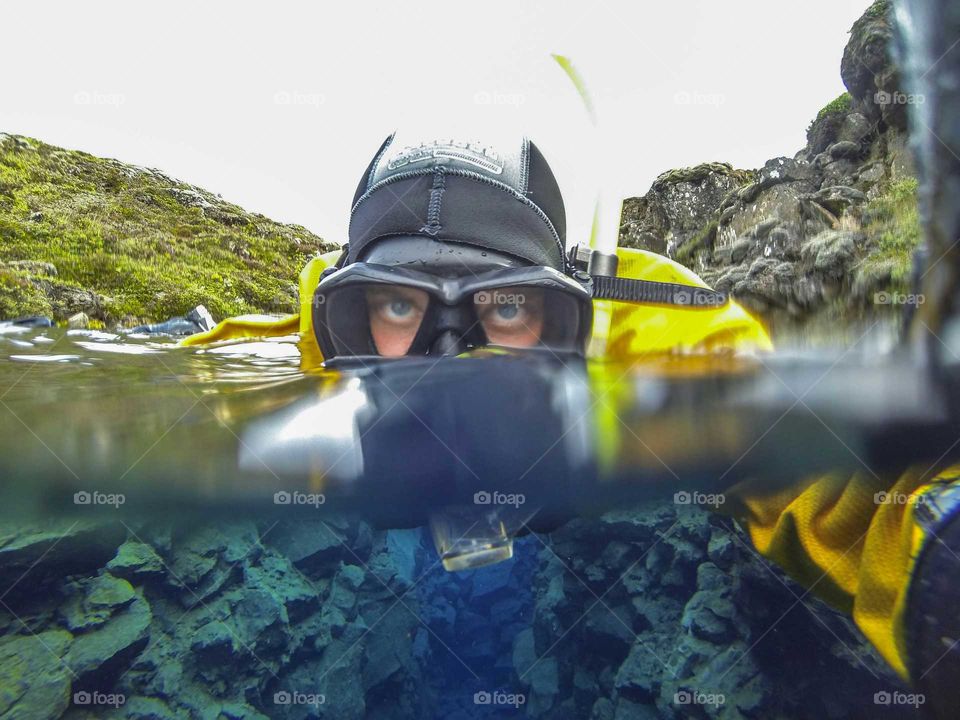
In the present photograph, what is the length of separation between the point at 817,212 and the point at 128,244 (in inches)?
1034

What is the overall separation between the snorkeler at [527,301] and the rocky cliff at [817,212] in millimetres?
7633

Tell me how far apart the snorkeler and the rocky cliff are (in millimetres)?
7633

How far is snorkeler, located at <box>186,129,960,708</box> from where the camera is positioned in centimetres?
196

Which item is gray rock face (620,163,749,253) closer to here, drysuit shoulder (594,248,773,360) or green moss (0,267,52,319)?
drysuit shoulder (594,248,773,360)

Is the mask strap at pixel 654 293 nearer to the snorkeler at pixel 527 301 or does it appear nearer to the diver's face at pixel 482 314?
the snorkeler at pixel 527 301

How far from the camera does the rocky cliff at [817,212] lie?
41.6 ft

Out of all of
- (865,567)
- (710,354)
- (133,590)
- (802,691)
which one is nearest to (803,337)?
(802,691)

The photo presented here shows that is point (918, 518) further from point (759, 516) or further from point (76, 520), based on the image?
point (76, 520)

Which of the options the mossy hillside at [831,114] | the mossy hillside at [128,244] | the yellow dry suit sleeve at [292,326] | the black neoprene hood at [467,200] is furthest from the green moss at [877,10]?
the yellow dry suit sleeve at [292,326]

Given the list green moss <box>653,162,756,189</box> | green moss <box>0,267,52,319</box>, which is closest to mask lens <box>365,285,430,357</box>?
green moss <box>0,267,52,319</box>

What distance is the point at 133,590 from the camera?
4.69 metres

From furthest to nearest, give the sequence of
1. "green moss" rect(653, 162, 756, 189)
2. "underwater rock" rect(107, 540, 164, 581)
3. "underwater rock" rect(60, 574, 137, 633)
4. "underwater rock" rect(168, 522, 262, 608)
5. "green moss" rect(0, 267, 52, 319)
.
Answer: "green moss" rect(653, 162, 756, 189) → "green moss" rect(0, 267, 52, 319) → "underwater rock" rect(168, 522, 262, 608) → "underwater rock" rect(107, 540, 164, 581) → "underwater rock" rect(60, 574, 137, 633)

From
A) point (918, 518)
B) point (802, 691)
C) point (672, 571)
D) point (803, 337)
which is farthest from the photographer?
point (803, 337)

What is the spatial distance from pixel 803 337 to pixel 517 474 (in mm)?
9993
